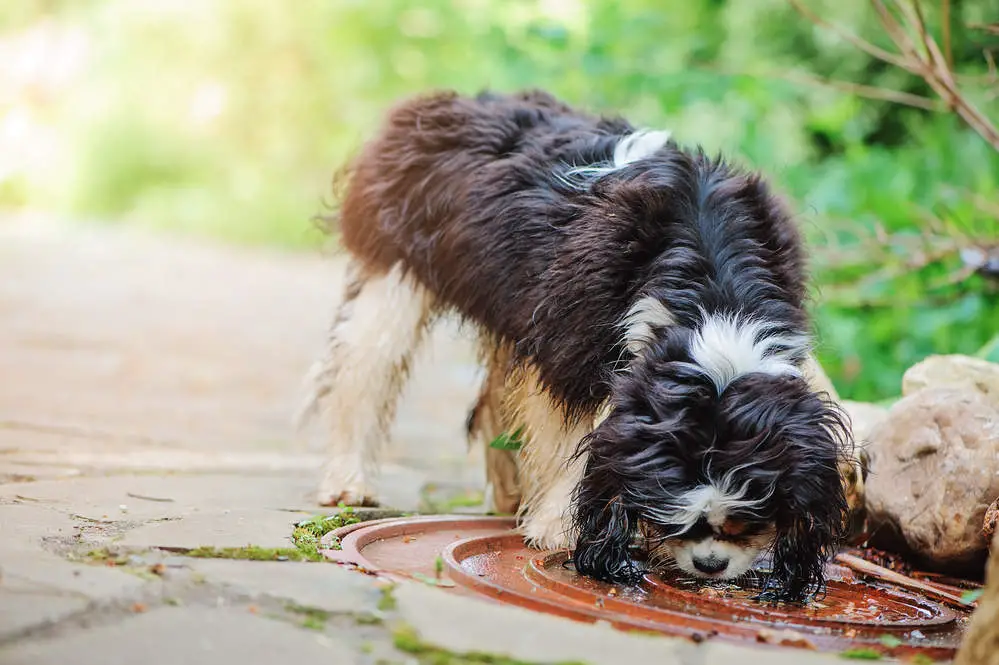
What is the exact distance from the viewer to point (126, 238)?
56.7 feet

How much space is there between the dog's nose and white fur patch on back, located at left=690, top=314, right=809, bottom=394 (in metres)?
0.45

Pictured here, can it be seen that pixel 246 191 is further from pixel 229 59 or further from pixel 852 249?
pixel 852 249

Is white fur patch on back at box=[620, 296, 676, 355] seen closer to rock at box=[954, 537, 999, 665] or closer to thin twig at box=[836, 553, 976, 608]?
thin twig at box=[836, 553, 976, 608]

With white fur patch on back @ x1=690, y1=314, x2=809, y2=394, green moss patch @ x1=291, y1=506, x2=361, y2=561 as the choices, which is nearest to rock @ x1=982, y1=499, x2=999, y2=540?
white fur patch on back @ x1=690, y1=314, x2=809, y2=394

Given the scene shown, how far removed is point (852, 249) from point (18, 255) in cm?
905

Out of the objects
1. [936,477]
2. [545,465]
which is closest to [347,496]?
[545,465]

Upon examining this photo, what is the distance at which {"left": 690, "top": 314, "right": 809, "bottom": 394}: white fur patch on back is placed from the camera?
327cm

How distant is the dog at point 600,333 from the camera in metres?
3.18

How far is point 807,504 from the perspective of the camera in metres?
3.18

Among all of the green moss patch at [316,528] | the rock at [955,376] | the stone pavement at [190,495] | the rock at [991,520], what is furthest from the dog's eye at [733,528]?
the rock at [955,376]

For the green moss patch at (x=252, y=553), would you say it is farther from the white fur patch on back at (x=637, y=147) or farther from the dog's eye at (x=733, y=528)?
the white fur patch on back at (x=637, y=147)

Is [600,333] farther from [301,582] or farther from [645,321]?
[301,582]

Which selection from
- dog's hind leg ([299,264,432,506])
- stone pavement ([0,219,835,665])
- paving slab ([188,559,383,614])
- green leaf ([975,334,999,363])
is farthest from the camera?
green leaf ([975,334,999,363])

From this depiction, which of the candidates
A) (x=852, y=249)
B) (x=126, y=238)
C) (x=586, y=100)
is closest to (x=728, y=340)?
(x=852, y=249)
